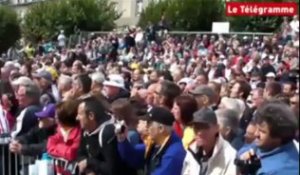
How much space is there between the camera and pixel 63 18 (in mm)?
53844

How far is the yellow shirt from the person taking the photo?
699cm

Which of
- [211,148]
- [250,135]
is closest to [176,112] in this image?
[250,135]

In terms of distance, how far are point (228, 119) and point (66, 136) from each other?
1.55m

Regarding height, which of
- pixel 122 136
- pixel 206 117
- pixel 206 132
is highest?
pixel 206 117

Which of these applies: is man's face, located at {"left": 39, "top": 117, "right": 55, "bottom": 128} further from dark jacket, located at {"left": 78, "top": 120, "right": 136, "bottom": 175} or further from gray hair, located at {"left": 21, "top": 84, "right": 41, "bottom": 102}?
dark jacket, located at {"left": 78, "top": 120, "right": 136, "bottom": 175}

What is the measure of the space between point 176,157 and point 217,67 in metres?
13.5

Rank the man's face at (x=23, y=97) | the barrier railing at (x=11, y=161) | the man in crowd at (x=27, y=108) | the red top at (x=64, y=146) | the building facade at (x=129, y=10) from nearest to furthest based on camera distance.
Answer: the red top at (x=64, y=146)
the man in crowd at (x=27, y=108)
the barrier railing at (x=11, y=161)
the man's face at (x=23, y=97)
the building facade at (x=129, y=10)

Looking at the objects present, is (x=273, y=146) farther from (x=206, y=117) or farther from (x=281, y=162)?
(x=206, y=117)

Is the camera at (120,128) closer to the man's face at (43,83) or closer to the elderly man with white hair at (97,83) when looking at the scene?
the elderly man with white hair at (97,83)

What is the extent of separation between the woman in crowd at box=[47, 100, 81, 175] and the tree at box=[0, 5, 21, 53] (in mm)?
43457

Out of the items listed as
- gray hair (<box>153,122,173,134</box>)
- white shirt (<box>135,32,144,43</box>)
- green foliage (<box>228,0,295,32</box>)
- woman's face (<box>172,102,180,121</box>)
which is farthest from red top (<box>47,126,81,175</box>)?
green foliage (<box>228,0,295,32</box>)

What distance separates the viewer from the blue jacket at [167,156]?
646cm

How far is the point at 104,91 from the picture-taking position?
1035 cm

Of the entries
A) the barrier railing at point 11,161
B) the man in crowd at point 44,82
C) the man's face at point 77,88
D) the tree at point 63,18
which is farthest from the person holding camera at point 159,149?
the tree at point 63,18
